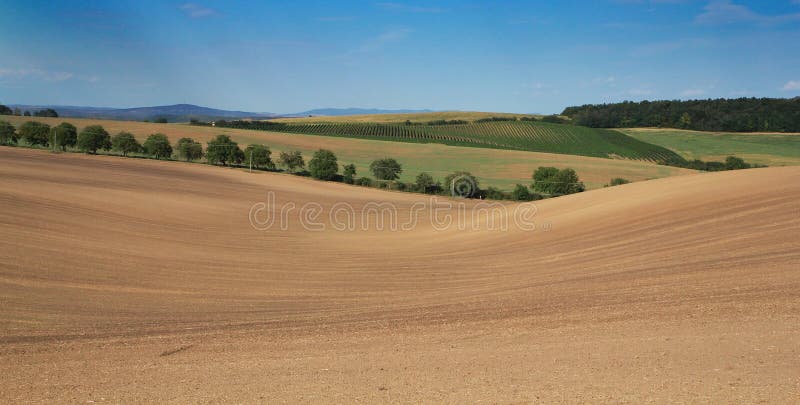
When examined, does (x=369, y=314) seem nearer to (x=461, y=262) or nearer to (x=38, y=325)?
(x=38, y=325)

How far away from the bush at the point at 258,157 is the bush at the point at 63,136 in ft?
66.8

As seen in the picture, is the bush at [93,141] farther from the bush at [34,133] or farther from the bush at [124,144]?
the bush at [34,133]

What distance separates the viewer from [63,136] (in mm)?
77375

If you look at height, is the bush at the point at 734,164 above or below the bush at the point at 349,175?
above

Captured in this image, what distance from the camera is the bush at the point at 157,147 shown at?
260 ft

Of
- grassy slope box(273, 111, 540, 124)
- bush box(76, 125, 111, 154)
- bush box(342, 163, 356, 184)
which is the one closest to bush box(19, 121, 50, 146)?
bush box(76, 125, 111, 154)

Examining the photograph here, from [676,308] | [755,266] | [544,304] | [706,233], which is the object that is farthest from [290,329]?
[706,233]

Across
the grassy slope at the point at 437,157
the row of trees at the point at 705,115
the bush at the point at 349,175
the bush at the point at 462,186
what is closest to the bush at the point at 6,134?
the grassy slope at the point at 437,157

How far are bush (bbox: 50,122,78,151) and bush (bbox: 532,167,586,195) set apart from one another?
53.7 meters

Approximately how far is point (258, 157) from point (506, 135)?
214 feet

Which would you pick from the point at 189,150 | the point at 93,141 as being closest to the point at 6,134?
the point at 93,141

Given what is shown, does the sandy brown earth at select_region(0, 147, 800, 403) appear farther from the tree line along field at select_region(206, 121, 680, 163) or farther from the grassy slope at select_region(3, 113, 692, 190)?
the tree line along field at select_region(206, 121, 680, 163)

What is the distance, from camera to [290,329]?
1230 cm

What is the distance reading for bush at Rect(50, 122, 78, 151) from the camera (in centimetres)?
7738
